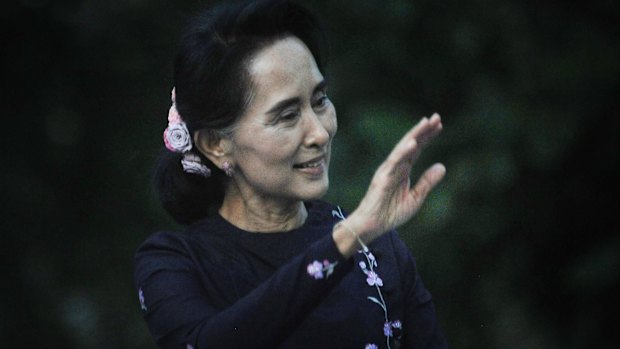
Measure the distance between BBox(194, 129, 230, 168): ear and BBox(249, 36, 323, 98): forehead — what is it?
0.63 ft

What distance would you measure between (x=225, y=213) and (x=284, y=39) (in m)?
0.45

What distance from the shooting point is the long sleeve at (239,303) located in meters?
2.66

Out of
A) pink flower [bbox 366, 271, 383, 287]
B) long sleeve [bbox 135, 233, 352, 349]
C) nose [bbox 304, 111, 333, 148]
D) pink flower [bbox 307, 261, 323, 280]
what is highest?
nose [bbox 304, 111, 333, 148]

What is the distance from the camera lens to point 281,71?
300 centimetres

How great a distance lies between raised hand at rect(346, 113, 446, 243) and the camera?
8.54 ft

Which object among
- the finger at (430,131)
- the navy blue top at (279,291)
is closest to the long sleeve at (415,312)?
the navy blue top at (279,291)

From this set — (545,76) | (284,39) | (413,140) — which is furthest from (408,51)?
(413,140)

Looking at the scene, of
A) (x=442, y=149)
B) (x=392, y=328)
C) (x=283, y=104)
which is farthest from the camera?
(x=442, y=149)

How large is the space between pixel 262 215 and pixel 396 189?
553 millimetres

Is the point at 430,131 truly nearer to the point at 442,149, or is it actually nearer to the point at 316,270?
the point at 316,270

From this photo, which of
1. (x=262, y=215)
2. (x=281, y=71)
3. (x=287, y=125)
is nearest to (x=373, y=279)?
(x=262, y=215)

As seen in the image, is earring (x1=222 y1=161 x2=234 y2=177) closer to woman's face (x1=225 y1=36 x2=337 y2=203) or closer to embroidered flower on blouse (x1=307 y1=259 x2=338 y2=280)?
woman's face (x1=225 y1=36 x2=337 y2=203)

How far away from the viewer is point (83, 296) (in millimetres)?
5172

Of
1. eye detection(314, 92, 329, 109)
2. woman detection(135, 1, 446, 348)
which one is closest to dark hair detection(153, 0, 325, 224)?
woman detection(135, 1, 446, 348)
